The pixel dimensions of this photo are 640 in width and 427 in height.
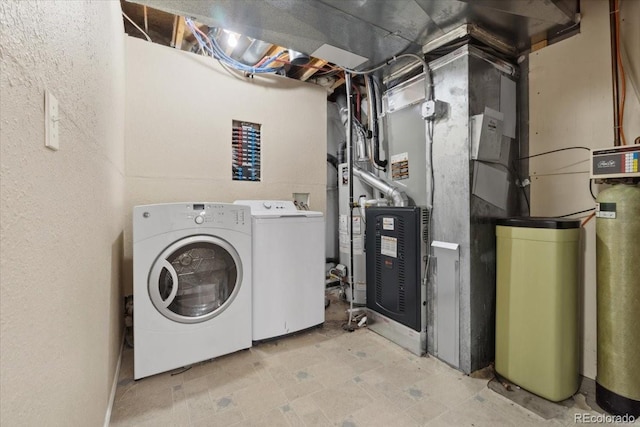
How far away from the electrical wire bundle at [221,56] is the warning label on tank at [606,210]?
265cm

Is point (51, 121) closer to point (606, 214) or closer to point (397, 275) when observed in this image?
point (397, 275)

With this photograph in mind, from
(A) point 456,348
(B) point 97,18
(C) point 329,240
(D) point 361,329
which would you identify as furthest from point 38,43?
Answer: (C) point 329,240

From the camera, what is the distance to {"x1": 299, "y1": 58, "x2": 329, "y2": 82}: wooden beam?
2.66 metres

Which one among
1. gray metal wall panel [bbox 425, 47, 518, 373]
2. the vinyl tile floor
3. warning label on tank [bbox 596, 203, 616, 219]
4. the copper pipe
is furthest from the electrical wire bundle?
warning label on tank [bbox 596, 203, 616, 219]

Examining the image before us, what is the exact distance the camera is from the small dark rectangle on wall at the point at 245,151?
272 cm

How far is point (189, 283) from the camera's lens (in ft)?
6.42

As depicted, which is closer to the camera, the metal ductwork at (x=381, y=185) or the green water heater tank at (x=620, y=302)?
the green water heater tank at (x=620, y=302)

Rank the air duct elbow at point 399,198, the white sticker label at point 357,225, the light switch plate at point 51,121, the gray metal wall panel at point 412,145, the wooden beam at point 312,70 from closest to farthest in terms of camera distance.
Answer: the light switch plate at point 51,121
the gray metal wall panel at point 412,145
the air duct elbow at point 399,198
the wooden beam at point 312,70
the white sticker label at point 357,225

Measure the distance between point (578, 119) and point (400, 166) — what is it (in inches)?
47.3

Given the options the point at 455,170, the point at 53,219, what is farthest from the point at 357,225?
the point at 53,219

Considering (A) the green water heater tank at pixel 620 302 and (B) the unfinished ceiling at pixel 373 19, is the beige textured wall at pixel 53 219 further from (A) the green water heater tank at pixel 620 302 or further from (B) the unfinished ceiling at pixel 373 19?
(A) the green water heater tank at pixel 620 302

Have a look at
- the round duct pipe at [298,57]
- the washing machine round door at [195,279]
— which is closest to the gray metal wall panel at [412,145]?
the round duct pipe at [298,57]

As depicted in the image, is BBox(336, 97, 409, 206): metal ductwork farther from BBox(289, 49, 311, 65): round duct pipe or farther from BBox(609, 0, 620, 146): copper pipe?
BBox(609, 0, 620, 146): copper pipe

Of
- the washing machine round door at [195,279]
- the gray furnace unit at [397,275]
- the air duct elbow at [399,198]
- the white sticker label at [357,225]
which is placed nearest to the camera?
the washing machine round door at [195,279]
